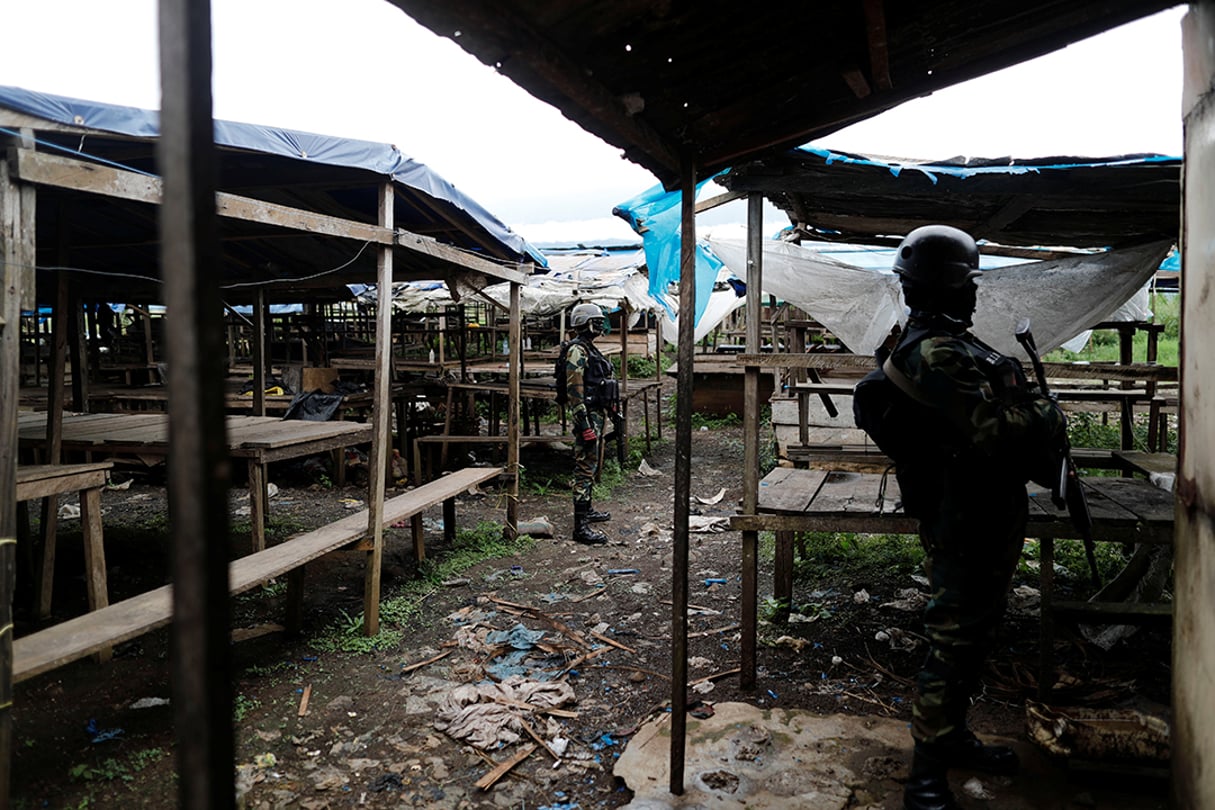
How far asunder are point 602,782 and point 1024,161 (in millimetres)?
4044

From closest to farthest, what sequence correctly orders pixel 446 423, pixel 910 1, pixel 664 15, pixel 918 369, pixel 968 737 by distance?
pixel 664 15 → pixel 910 1 → pixel 918 369 → pixel 968 737 → pixel 446 423

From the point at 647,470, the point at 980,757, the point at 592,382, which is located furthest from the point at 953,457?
the point at 647,470

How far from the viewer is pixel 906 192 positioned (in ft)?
14.7

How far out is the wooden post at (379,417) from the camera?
5082mm

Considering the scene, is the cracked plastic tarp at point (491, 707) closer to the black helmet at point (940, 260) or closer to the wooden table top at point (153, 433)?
the wooden table top at point (153, 433)

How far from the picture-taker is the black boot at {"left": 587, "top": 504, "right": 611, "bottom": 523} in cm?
802

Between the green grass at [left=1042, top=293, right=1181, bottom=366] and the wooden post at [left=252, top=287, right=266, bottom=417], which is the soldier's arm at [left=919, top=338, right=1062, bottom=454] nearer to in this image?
the wooden post at [left=252, top=287, right=266, bottom=417]

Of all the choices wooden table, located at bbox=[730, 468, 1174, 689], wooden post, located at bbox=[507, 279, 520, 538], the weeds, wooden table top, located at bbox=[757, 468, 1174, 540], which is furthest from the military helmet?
the weeds

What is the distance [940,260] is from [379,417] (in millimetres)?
3681

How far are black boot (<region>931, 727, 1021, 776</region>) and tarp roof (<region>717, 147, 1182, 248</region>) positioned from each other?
298 centimetres

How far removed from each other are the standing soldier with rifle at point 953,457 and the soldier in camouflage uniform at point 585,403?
16.2ft

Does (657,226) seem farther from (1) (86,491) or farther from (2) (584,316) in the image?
(1) (86,491)

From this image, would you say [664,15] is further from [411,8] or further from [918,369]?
[918,369]


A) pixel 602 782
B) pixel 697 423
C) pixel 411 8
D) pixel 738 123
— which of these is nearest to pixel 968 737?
pixel 602 782
